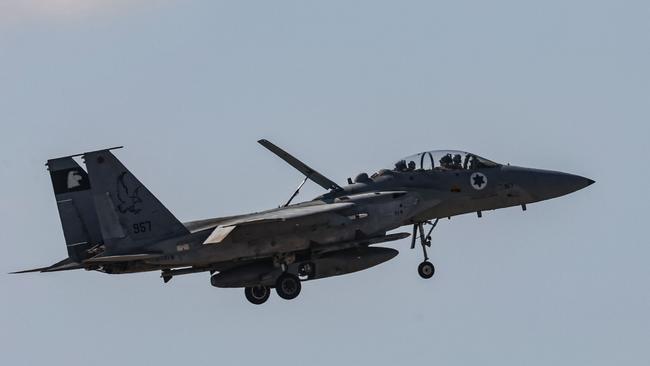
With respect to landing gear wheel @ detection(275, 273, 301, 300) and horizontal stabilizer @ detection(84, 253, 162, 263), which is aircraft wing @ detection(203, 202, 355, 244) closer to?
horizontal stabilizer @ detection(84, 253, 162, 263)

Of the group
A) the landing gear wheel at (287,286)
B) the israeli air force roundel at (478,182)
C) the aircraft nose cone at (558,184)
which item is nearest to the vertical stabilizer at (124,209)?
the landing gear wheel at (287,286)

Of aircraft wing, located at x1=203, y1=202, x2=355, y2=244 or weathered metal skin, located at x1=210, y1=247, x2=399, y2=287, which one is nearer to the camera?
aircraft wing, located at x1=203, y1=202, x2=355, y2=244

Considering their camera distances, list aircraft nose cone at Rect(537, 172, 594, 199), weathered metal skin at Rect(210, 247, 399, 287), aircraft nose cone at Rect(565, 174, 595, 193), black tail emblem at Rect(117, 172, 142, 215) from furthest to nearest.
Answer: aircraft nose cone at Rect(565, 174, 595, 193) → aircraft nose cone at Rect(537, 172, 594, 199) → weathered metal skin at Rect(210, 247, 399, 287) → black tail emblem at Rect(117, 172, 142, 215)

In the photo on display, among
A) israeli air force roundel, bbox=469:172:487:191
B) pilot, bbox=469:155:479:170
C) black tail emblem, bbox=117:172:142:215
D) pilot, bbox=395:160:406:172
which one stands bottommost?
israeli air force roundel, bbox=469:172:487:191

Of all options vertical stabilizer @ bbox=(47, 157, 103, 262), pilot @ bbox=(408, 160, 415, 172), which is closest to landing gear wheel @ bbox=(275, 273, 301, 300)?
pilot @ bbox=(408, 160, 415, 172)

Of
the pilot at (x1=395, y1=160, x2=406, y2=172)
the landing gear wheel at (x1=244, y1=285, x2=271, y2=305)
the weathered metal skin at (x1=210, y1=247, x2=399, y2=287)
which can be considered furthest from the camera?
the pilot at (x1=395, y1=160, x2=406, y2=172)

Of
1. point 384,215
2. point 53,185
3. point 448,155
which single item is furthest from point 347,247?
point 53,185

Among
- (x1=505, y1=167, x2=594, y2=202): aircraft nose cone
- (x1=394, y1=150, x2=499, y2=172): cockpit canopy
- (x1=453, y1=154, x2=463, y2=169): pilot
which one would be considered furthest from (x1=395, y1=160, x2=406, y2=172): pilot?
(x1=505, y1=167, x2=594, y2=202): aircraft nose cone

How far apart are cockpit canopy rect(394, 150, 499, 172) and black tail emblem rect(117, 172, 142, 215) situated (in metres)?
6.26

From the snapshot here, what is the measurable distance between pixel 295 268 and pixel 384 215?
2347mm

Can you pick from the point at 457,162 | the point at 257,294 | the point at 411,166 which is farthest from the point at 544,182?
the point at 257,294

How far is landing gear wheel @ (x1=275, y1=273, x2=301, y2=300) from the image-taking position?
35.8 metres

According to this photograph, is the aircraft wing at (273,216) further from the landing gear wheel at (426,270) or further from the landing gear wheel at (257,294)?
the landing gear wheel at (426,270)

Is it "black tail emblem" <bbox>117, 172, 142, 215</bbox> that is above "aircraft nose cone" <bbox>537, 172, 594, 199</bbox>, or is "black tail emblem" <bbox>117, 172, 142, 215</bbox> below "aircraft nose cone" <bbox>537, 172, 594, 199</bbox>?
above
